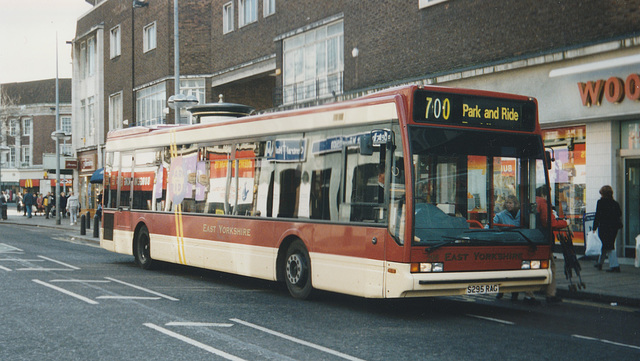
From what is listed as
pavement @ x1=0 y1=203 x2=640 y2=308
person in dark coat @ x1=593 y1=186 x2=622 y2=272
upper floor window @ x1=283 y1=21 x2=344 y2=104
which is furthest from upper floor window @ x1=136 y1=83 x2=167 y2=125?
person in dark coat @ x1=593 y1=186 x2=622 y2=272

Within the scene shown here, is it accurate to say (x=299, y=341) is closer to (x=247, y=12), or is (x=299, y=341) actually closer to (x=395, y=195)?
(x=395, y=195)

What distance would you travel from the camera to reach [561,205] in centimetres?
1647

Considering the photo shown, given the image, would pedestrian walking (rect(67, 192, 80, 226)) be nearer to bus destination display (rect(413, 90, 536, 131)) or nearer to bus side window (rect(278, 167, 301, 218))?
bus side window (rect(278, 167, 301, 218))

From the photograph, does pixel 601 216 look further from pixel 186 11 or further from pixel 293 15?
pixel 186 11

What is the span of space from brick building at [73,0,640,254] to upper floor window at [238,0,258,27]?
2.1 inches

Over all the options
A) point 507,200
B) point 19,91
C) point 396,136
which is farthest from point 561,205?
point 19,91

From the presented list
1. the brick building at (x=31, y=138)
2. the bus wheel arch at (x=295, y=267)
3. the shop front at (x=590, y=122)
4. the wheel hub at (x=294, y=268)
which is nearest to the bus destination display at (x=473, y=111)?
the bus wheel arch at (x=295, y=267)

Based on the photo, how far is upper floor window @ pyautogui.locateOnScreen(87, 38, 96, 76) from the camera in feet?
149

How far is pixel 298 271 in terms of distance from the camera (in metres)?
10.2

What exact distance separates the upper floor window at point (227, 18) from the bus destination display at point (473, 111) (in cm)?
2271

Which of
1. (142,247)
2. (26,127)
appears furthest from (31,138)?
(142,247)

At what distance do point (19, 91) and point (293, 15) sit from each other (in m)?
70.4

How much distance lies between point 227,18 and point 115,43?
1335cm

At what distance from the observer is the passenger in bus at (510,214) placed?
29.6ft
